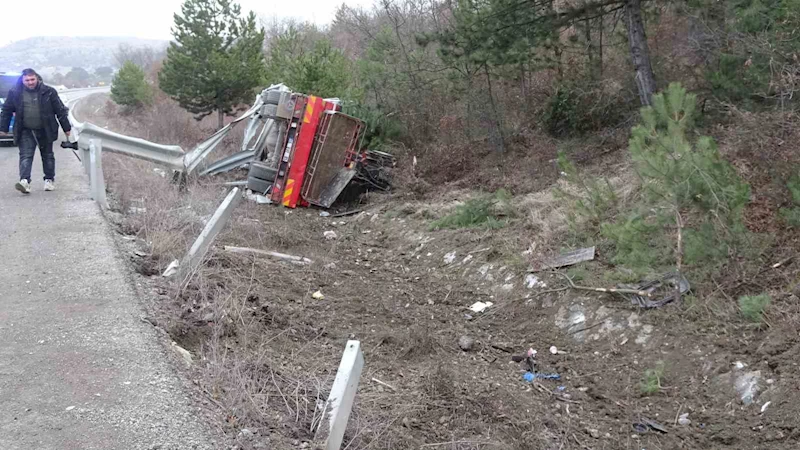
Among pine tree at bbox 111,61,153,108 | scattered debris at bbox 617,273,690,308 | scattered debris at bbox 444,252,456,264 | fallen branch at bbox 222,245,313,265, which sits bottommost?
pine tree at bbox 111,61,153,108

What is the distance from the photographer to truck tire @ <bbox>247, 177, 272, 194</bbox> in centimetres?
1156

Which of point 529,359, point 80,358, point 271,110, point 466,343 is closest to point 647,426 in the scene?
point 529,359

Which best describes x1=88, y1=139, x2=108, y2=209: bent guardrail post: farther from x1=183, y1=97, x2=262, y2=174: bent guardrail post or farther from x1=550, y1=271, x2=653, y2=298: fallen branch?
x1=550, y1=271, x2=653, y2=298: fallen branch

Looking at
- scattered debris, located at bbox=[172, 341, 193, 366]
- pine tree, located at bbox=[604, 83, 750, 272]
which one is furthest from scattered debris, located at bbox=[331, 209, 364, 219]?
scattered debris, located at bbox=[172, 341, 193, 366]

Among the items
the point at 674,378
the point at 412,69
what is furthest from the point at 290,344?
the point at 412,69

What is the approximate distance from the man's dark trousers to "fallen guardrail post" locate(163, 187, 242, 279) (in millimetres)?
3888

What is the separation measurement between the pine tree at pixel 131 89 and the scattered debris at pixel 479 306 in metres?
34.2

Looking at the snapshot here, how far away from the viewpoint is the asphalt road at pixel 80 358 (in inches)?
117

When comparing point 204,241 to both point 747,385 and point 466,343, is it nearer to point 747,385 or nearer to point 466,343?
point 466,343

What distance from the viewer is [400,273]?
327 inches

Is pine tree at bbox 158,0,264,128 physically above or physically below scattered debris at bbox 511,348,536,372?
below

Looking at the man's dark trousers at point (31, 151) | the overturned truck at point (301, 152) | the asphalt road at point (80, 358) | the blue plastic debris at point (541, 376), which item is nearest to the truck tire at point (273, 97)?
the overturned truck at point (301, 152)

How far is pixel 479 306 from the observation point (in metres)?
6.88

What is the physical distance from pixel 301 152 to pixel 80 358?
25.9ft
